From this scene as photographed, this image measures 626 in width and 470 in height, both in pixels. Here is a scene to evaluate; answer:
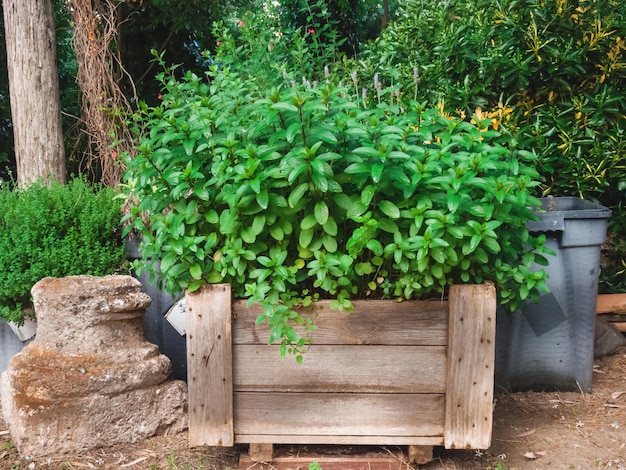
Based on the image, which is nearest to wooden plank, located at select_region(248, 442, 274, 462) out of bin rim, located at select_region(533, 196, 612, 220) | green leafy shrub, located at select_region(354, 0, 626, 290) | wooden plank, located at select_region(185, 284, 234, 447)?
wooden plank, located at select_region(185, 284, 234, 447)

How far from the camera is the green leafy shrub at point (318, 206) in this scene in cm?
197

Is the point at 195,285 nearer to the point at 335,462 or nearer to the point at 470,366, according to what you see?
the point at 335,462

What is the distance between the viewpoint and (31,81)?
147 inches

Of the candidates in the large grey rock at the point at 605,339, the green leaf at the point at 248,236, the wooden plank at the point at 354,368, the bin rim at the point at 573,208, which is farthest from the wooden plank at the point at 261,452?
the large grey rock at the point at 605,339

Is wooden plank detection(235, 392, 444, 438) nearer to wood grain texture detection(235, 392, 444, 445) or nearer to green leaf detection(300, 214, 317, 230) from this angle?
wood grain texture detection(235, 392, 444, 445)

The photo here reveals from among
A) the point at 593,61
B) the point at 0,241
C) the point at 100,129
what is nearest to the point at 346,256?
the point at 0,241

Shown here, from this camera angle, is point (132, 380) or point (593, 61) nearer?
point (132, 380)

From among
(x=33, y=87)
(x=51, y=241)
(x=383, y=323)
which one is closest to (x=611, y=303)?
(x=383, y=323)

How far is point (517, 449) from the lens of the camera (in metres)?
2.57

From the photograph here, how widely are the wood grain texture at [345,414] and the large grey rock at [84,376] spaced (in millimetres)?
639

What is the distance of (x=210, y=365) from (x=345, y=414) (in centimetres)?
56

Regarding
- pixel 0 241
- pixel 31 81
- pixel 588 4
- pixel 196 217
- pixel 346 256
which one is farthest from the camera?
pixel 31 81

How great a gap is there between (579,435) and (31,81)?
3.84 m

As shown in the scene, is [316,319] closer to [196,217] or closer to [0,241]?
[196,217]
